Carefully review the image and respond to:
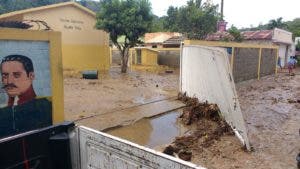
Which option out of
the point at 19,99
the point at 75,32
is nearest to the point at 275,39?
the point at 75,32

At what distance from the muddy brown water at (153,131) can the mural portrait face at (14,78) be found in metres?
2.38

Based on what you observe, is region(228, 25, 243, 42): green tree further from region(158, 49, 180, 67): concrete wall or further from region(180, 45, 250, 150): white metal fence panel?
region(180, 45, 250, 150): white metal fence panel

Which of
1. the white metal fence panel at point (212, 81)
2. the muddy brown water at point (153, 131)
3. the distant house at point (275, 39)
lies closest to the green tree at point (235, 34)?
the distant house at point (275, 39)

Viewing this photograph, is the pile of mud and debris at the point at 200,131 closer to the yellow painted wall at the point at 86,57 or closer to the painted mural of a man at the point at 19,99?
the painted mural of a man at the point at 19,99

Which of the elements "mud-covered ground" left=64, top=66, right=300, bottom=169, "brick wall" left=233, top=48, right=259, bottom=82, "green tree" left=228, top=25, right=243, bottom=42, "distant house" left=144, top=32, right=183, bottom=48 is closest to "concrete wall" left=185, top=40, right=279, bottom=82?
"brick wall" left=233, top=48, right=259, bottom=82

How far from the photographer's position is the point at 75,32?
68.9ft

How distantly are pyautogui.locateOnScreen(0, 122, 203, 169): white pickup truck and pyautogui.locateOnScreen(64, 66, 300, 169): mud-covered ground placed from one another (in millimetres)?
2921

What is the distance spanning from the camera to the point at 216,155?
605 centimetres

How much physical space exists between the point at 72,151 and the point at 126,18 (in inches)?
701

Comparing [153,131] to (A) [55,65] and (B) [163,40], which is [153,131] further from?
(B) [163,40]

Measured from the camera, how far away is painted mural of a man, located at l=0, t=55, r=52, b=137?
5801 mm

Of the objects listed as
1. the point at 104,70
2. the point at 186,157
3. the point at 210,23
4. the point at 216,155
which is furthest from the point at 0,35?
the point at 210,23

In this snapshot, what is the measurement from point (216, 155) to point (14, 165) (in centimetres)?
402

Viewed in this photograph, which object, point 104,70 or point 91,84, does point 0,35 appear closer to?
point 91,84
